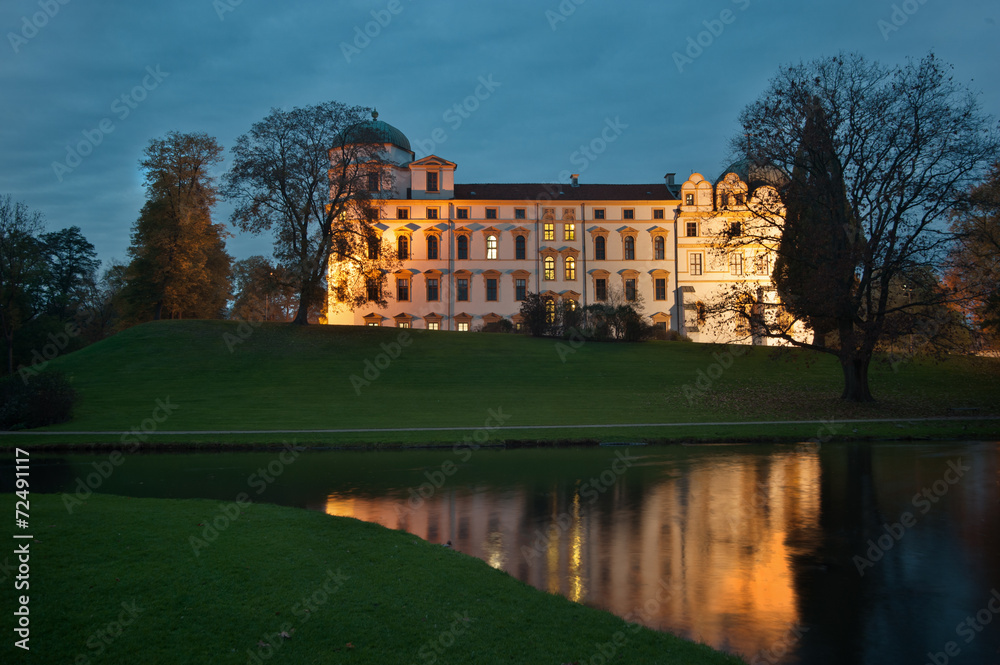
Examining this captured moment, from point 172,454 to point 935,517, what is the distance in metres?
19.7

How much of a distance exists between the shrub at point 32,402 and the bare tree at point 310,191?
2268 cm

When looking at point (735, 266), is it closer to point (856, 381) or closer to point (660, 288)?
point (660, 288)

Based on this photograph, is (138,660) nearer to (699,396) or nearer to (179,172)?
(699,396)

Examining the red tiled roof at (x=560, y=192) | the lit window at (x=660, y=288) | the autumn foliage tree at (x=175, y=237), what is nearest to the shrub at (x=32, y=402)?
the autumn foliage tree at (x=175, y=237)

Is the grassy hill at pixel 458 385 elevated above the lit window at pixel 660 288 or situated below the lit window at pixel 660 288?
below

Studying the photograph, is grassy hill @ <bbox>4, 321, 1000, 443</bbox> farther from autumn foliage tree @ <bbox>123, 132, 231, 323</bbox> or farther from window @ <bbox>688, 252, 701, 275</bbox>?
window @ <bbox>688, 252, 701, 275</bbox>

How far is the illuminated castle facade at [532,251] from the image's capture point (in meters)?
67.3

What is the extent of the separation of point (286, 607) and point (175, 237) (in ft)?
184

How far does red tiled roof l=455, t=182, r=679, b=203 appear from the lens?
228ft

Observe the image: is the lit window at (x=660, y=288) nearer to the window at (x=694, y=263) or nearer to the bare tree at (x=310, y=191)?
the window at (x=694, y=263)

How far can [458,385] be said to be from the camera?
35781 millimetres

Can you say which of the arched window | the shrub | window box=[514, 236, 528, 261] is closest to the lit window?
the arched window

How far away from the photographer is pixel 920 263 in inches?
1086

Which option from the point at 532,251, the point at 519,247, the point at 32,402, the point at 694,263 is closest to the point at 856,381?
the point at 32,402
